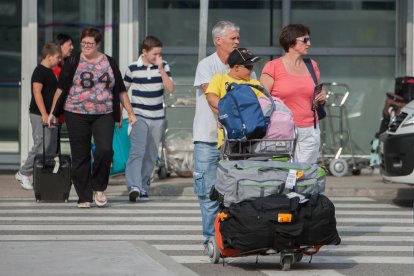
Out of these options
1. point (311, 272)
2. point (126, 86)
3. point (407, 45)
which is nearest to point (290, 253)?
point (311, 272)

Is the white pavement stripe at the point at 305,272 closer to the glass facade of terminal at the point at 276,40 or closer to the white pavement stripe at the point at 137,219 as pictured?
the white pavement stripe at the point at 137,219

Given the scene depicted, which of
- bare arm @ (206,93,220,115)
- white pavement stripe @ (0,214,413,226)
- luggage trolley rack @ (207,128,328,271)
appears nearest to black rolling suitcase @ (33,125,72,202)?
white pavement stripe @ (0,214,413,226)

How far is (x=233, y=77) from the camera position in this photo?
10094mm

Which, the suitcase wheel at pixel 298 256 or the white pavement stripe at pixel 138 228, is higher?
the suitcase wheel at pixel 298 256

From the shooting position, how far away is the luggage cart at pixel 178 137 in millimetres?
17672

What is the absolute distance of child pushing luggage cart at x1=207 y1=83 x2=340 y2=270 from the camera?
9188 mm

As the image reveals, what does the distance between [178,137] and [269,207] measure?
9.13 metres

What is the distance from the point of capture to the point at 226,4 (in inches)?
750

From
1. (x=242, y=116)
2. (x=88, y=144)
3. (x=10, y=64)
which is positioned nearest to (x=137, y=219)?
(x=88, y=144)

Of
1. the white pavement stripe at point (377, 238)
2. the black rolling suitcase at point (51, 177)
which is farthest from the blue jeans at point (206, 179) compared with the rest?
the black rolling suitcase at point (51, 177)

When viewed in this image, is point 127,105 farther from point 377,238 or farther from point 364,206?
point 377,238

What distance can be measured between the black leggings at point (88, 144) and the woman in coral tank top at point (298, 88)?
313 centimetres

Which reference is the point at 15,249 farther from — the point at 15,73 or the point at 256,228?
the point at 15,73

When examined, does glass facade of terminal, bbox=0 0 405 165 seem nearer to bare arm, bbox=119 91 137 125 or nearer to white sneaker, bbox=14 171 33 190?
white sneaker, bbox=14 171 33 190
